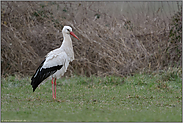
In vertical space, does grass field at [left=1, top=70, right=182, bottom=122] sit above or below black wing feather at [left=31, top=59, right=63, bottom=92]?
below

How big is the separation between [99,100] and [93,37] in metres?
4.71

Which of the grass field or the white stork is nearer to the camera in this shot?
the grass field

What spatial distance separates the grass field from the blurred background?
3.58 ft

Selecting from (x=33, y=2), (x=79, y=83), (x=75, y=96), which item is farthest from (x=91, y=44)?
(x=75, y=96)

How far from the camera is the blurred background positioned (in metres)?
11.1

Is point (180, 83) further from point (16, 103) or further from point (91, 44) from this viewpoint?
point (16, 103)

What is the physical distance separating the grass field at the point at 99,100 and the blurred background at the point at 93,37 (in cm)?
109

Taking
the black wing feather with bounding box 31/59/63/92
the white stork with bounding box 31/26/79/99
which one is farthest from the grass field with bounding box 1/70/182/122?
the white stork with bounding box 31/26/79/99

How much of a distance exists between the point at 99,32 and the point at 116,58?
128 cm

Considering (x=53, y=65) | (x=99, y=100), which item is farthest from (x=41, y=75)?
(x=99, y=100)

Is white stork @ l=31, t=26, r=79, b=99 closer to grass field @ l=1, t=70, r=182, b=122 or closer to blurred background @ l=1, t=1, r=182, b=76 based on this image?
grass field @ l=1, t=70, r=182, b=122

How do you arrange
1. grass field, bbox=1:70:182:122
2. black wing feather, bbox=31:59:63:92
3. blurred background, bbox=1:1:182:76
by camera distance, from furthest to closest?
1. blurred background, bbox=1:1:182:76
2. black wing feather, bbox=31:59:63:92
3. grass field, bbox=1:70:182:122

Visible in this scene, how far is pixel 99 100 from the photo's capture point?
23.7 feet

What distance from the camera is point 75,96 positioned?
7.89 meters
